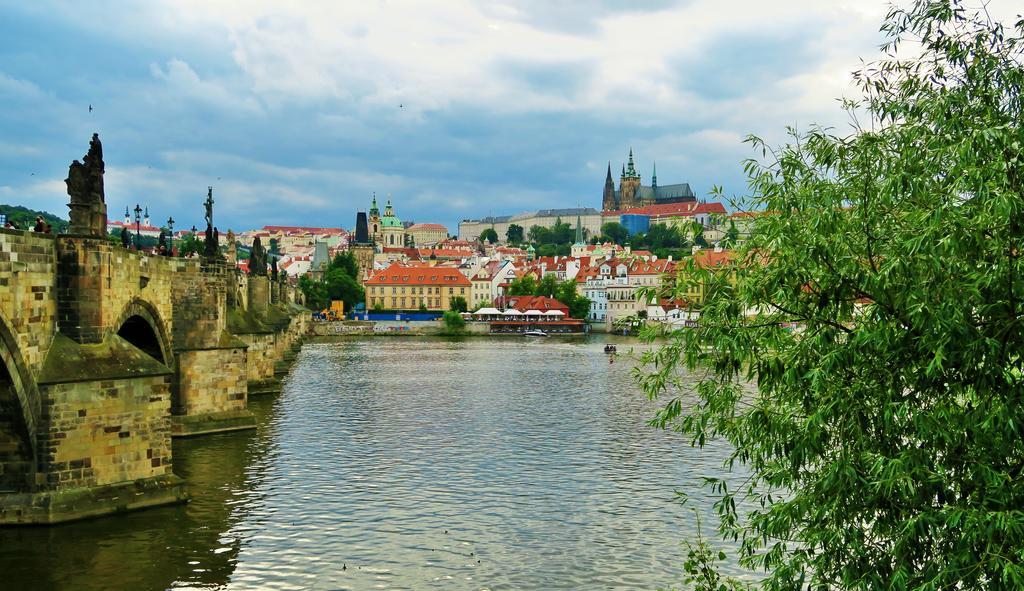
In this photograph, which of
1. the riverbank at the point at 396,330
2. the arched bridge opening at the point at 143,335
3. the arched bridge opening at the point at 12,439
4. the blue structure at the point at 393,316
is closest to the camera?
the arched bridge opening at the point at 12,439

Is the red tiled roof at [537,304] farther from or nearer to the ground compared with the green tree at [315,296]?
nearer to the ground

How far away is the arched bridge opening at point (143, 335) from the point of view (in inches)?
1098

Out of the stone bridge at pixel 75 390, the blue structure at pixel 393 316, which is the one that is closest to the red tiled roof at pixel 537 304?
the blue structure at pixel 393 316

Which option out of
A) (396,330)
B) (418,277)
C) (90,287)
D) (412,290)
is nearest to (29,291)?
(90,287)

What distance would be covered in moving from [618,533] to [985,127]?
12.6 m

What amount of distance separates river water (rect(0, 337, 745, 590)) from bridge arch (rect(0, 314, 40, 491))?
1.21 metres

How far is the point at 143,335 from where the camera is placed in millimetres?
28969

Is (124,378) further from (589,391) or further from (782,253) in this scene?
(589,391)

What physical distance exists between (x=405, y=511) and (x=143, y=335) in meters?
11.5

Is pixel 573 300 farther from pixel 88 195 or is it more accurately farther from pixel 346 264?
pixel 88 195

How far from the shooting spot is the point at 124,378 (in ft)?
65.5

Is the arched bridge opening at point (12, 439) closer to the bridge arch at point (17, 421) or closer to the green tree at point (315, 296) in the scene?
the bridge arch at point (17, 421)

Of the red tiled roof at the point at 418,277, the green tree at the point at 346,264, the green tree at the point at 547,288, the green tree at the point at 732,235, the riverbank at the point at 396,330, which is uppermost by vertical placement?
the green tree at the point at 346,264

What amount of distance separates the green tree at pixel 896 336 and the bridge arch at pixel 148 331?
18949 mm
